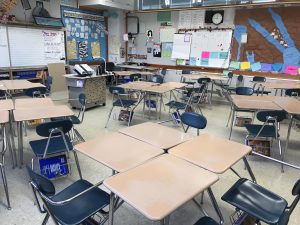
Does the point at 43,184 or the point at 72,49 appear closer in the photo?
the point at 43,184

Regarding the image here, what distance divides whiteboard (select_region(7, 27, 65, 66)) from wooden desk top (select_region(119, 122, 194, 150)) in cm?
547

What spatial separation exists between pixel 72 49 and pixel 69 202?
6.98 m

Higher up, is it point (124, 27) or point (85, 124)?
point (124, 27)

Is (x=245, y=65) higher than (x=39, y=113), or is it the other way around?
(x=245, y=65)

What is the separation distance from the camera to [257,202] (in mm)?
1759

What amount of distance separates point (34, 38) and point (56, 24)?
2.68ft

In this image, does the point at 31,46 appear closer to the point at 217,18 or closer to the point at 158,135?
the point at 217,18

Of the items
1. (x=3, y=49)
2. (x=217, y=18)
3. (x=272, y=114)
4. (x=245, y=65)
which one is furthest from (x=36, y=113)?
(x=217, y=18)

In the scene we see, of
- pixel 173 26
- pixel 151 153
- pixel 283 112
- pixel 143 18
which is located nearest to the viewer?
pixel 151 153

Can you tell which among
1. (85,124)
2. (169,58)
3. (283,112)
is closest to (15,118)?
(85,124)

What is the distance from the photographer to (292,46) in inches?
251

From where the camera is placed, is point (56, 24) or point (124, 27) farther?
point (124, 27)

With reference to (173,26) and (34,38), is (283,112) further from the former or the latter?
(34,38)

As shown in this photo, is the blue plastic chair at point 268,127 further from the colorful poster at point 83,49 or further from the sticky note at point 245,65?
the colorful poster at point 83,49
